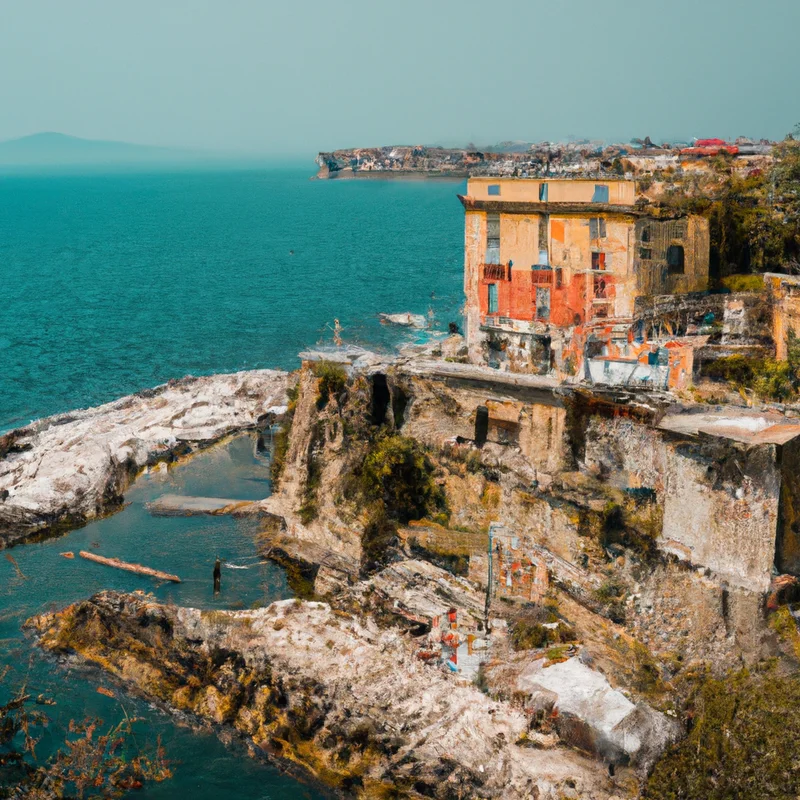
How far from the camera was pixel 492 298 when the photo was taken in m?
29.7

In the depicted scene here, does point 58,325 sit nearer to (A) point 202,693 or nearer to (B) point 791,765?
(A) point 202,693

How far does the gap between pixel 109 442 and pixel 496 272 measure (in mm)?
17474

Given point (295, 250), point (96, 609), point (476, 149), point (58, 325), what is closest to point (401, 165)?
point (295, 250)

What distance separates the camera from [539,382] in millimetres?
23797

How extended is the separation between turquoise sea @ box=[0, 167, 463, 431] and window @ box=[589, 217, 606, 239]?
25541 millimetres

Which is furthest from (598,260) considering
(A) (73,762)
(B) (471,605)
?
(A) (73,762)

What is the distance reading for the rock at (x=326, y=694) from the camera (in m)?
19.8

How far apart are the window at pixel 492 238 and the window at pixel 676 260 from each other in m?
5.02

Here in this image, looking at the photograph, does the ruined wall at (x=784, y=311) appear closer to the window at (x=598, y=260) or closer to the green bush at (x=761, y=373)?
the green bush at (x=761, y=373)

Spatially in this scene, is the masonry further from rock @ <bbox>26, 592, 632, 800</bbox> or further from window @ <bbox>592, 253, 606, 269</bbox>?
window @ <bbox>592, 253, 606, 269</bbox>

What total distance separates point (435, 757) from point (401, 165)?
180 metres

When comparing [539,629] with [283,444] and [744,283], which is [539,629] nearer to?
[283,444]

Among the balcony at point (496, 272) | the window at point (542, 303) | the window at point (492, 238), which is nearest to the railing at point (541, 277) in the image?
the window at point (542, 303)

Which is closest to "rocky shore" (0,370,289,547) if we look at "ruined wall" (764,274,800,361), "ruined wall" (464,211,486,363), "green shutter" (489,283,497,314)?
"ruined wall" (464,211,486,363)
